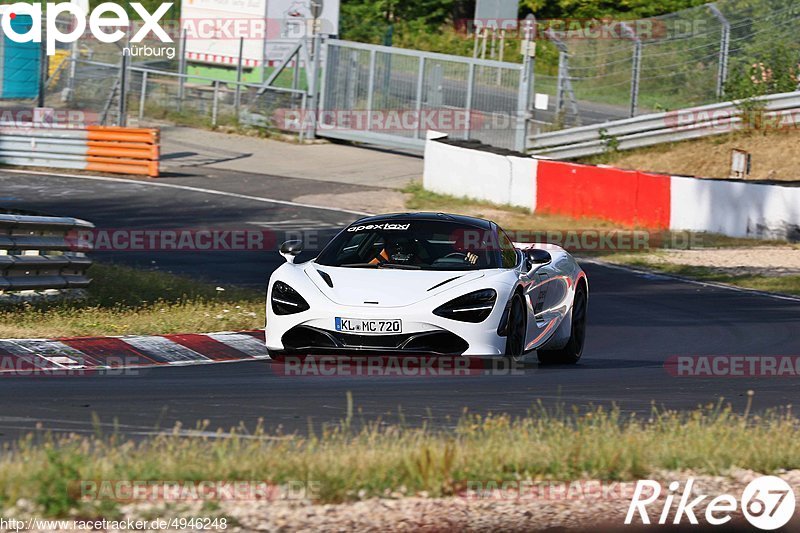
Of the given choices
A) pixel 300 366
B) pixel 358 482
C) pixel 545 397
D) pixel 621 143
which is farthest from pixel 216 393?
pixel 621 143

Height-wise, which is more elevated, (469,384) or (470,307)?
(470,307)

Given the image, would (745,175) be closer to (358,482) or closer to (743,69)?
(743,69)

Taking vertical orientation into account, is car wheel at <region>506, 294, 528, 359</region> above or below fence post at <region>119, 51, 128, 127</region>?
below

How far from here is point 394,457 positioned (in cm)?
587

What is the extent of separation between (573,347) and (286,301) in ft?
9.40

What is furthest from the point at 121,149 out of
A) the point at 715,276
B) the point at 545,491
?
the point at 545,491

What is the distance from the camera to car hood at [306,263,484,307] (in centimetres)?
943

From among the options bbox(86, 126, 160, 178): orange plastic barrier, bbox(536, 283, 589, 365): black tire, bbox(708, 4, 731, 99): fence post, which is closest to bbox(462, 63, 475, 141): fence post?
bbox(708, 4, 731, 99): fence post

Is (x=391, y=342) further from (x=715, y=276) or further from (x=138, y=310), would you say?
(x=715, y=276)

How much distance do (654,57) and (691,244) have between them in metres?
9.52

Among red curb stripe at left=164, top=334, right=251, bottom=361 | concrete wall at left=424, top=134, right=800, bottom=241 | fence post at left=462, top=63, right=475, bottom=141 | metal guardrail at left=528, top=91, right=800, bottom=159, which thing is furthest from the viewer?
fence post at left=462, top=63, right=475, bottom=141

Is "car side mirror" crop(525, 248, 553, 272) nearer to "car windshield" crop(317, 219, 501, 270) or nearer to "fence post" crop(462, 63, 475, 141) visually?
"car windshield" crop(317, 219, 501, 270)

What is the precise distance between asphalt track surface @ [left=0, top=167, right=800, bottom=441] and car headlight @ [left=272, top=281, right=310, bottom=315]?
46 centimetres

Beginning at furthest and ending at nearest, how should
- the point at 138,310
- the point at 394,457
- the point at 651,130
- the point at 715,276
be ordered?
the point at 651,130, the point at 715,276, the point at 138,310, the point at 394,457
